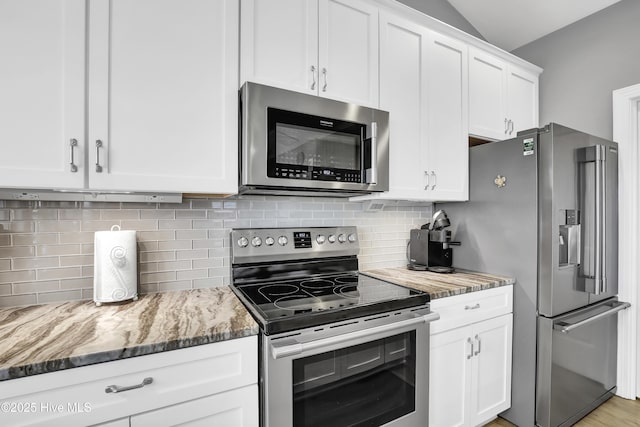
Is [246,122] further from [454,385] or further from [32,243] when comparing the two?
[454,385]

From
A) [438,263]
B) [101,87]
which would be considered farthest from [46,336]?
[438,263]

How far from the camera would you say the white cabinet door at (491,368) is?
5.89 ft

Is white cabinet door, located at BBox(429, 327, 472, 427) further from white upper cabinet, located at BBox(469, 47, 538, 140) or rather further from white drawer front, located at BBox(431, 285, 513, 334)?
white upper cabinet, located at BBox(469, 47, 538, 140)

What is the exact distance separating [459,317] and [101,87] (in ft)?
6.52

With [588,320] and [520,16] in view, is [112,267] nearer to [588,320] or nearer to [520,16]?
[588,320]

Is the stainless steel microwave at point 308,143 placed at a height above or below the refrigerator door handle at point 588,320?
above

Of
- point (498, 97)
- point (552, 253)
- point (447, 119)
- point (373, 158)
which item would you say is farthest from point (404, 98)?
point (552, 253)

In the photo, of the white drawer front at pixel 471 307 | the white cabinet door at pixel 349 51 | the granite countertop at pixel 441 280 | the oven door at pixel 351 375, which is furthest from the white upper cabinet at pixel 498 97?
the oven door at pixel 351 375

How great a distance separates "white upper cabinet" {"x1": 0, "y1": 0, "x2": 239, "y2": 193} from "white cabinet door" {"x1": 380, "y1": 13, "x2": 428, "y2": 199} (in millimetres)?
908

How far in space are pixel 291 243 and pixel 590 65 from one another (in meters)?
2.74

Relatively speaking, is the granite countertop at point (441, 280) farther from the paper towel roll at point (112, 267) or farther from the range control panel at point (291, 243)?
the paper towel roll at point (112, 267)

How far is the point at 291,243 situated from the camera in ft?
5.94

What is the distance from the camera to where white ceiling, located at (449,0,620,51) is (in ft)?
7.97

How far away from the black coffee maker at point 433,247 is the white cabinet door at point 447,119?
7.5 inches
